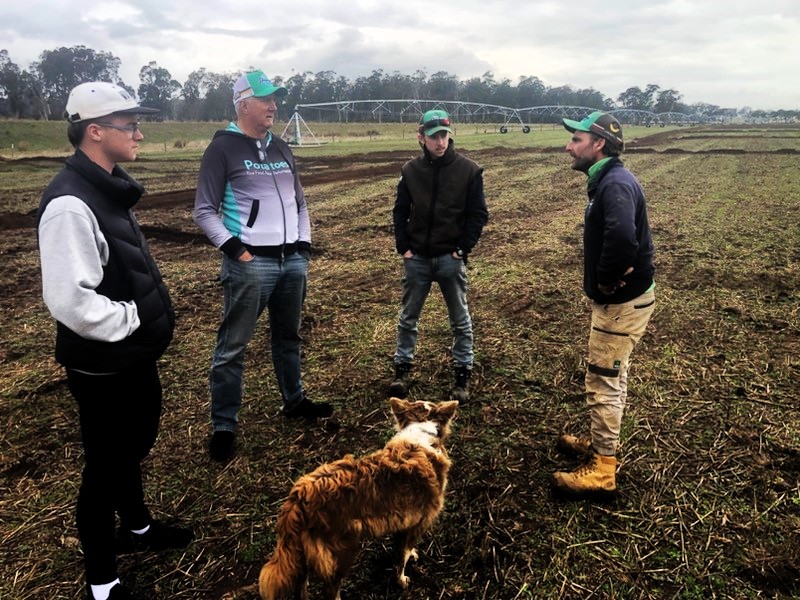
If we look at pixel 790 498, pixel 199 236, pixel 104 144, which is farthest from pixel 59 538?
pixel 199 236

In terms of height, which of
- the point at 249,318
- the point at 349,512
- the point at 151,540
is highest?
the point at 249,318

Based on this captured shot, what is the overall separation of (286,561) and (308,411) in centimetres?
212

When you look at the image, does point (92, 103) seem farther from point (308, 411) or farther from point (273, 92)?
point (308, 411)

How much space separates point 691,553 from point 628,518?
39 centimetres

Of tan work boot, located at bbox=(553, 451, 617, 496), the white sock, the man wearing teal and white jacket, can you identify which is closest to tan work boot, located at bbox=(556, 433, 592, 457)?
tan work boot, located at bbox=(553, 451, 617, 496)

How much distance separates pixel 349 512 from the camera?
243 cm

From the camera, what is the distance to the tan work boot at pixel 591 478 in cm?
342

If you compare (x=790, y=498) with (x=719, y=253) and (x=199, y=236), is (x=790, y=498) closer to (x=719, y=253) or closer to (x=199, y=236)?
(x=719, y=253)

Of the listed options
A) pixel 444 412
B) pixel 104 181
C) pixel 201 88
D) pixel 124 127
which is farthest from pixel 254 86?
pixel 201 88

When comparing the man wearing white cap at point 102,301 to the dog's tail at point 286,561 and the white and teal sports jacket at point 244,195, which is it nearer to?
the white and teal sports jacket at point 244,195

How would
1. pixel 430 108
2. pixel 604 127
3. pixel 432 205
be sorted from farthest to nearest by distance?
pixel 430 108 < pixel 432 205 < pixel 604 127

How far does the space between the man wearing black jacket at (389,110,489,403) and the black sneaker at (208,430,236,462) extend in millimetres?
1572

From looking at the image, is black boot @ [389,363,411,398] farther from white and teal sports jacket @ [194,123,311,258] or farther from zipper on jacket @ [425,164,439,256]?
white and teal sports jacket @ [194,123,311,258]

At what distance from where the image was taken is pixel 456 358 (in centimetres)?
484
